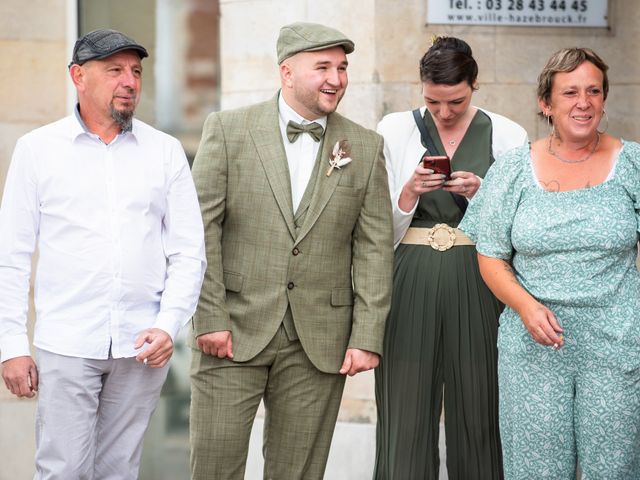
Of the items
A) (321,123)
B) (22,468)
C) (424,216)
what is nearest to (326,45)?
(321,123)

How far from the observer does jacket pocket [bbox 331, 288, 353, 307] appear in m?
4.89

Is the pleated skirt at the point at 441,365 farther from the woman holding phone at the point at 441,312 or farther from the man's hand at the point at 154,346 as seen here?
the man's hand at the point at 154,346

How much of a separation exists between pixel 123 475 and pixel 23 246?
0.92 metres

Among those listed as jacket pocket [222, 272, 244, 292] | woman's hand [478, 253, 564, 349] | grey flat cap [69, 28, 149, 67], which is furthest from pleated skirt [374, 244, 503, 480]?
grey flat cap [69, 28, 149, 67]

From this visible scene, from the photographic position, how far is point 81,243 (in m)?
4.21

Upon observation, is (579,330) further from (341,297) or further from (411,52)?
(411,52)

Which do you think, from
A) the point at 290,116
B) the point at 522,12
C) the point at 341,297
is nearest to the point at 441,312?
the point at 341,297

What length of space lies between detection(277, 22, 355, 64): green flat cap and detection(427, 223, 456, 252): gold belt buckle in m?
0.94

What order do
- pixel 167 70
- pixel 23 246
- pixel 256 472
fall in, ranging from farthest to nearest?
pixel 167 70 < pixel 256 472 < pixel 23 246

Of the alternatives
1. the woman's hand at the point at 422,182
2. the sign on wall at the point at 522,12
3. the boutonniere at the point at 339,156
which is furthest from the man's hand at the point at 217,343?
the sign on wall at the point at 522,12

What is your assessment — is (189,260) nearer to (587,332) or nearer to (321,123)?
(321,123)

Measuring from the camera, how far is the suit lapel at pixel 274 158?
4.76 metres

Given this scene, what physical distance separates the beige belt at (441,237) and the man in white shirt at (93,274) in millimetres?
1308

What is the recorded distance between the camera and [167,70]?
293 inches
